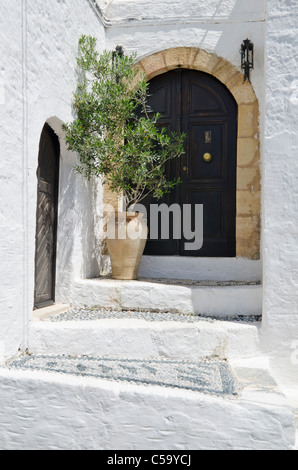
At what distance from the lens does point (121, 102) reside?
4.91 m

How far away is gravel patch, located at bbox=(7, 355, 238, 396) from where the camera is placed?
2.96 meters

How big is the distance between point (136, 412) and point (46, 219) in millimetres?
2290

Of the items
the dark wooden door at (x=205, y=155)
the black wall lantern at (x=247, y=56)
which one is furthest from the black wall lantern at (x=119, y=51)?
the black wall lantern at (x=247, y=56)

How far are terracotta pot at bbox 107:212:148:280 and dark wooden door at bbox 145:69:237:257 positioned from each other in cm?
82

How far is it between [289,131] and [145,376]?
2.33 m

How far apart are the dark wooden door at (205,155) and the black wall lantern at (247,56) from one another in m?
0.36

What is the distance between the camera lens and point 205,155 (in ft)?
18.3

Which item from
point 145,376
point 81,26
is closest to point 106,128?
point 81,26

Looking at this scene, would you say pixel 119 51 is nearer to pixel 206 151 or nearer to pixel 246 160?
pixel 206 151

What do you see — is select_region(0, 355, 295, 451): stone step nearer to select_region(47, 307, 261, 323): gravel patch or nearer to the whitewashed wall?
the whitewashed wall

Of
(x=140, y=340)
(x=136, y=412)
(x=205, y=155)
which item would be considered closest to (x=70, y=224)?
(x=140, y=340)

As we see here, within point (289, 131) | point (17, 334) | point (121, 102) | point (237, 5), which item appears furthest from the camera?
point (237, 5)
